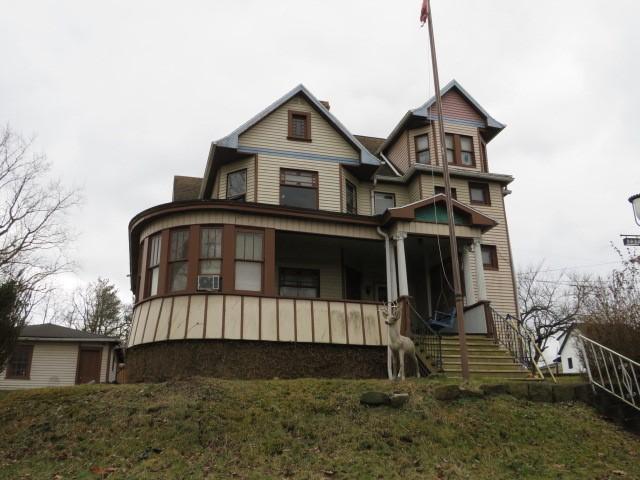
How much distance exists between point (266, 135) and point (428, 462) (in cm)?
1325

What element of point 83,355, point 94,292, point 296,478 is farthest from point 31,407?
point 94,292

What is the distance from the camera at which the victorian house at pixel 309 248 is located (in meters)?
14.6

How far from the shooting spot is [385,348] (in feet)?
51.3

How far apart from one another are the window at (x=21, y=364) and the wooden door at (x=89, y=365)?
85.5 inches

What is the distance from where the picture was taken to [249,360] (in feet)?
47.0

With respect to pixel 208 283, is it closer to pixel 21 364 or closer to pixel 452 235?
pixel 452 235

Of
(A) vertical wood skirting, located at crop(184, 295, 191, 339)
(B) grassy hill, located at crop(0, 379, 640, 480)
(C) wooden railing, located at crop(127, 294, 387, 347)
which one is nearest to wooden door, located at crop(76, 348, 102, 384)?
(C) wooden railing, located at crop(127, 294, 387, 347)

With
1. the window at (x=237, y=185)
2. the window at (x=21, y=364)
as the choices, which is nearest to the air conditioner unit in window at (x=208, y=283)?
the window at (x=237, y=185)

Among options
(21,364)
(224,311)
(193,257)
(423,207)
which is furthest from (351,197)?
(21,364)

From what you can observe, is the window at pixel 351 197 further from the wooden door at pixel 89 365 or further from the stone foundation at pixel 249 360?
the wooden door at pixel 89 365

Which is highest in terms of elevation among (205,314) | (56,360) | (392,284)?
(392,284)

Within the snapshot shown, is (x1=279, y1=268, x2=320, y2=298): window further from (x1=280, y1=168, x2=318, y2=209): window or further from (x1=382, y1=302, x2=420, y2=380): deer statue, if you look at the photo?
(x1=382, y1=302, x2=420, y2=380): deer statue

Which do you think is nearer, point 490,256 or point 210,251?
point 210,251

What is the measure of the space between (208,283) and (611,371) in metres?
9.50
